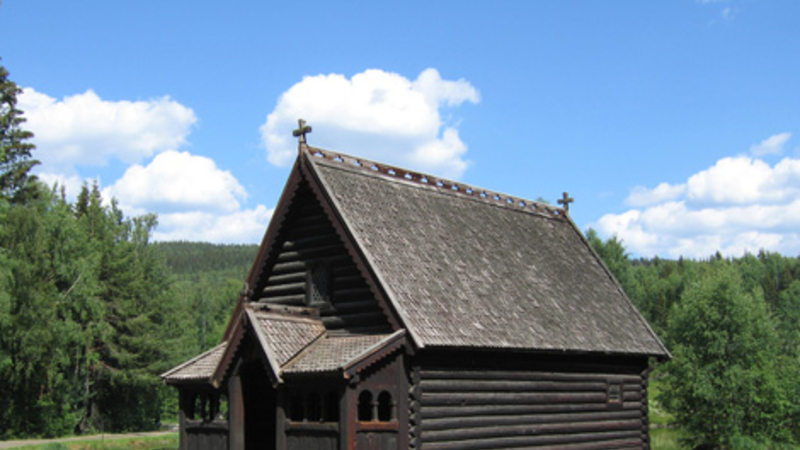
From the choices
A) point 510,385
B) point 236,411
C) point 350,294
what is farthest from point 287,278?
point 510,385

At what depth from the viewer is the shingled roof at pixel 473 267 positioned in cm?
2027

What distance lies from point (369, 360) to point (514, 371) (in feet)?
17.8

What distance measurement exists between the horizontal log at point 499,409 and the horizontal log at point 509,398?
93 millimetres

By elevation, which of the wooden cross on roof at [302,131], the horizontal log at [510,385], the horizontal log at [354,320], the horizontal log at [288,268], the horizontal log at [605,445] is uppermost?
the wooden cross on roof at [302,131]

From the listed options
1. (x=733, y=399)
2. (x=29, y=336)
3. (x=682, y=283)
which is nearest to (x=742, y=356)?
(x=733, y=399)

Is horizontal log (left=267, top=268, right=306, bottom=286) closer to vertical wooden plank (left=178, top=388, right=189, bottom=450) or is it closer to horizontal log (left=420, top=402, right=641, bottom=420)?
vertical wooden plank (left=178, top=388, right=189, bottom=450)

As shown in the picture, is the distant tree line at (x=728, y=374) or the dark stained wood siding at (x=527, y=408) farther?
the distant tree line at (x=728, y=374)

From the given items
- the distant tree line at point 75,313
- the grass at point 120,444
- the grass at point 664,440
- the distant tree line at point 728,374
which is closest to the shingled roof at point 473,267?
the distant tree line at point 728,374

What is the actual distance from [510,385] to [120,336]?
41.3m

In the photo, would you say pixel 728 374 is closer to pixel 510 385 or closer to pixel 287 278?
pixel 510 385

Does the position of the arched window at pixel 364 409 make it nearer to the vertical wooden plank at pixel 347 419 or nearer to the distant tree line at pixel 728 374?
the vertical wooden plank at pixel 347 419

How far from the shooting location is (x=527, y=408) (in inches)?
862

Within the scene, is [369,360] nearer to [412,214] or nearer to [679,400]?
[412,214]

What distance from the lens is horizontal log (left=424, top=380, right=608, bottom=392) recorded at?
19422mm
